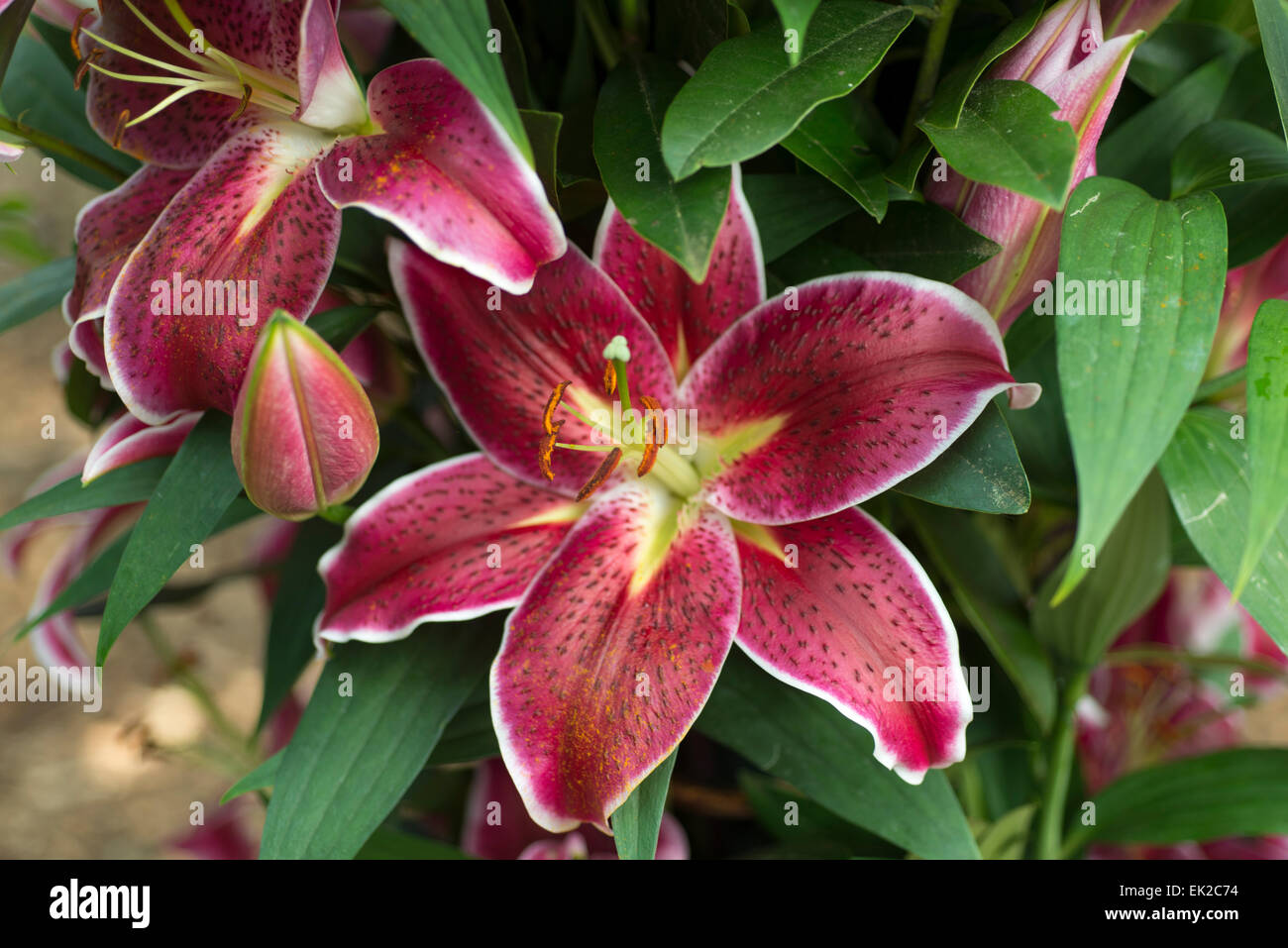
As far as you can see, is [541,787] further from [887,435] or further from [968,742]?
[968,742]

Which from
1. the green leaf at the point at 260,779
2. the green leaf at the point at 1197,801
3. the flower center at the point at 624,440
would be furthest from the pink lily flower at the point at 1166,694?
the green leaf at the point at 260,779

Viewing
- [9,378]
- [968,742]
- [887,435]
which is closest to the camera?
[887,435]

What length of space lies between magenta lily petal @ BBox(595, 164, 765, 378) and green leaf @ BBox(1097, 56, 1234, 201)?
0.69 feet

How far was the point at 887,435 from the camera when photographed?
0.40 metres

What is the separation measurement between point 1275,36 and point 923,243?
16 centimetres

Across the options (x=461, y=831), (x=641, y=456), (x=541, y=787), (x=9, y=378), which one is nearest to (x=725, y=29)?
(x=641, y=456)

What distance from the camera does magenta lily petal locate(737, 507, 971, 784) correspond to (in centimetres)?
40

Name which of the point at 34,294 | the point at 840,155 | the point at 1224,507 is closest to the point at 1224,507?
the point at 1224,507

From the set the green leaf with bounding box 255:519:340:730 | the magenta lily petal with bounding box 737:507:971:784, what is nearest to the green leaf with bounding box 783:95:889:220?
the magenta lily petal with bounding box 737:507:971:784

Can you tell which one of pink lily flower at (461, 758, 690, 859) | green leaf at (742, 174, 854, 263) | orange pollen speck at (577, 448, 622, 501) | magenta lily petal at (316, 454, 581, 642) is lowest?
pink lily flower at (461, 758, 690, 859)

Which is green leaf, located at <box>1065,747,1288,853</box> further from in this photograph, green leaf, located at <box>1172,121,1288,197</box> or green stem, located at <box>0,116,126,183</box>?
green stem, located at <box>0,116,126,183</box>

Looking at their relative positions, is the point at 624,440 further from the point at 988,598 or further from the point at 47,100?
the point at 47,100

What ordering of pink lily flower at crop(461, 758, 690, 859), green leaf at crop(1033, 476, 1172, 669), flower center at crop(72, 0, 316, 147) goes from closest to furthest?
flower center at crop(72, 0, 316, 147) → green leaf at crop(1033, 476, 1172, 669) → pink lily flower at crop(461, 758, 690, 859)
